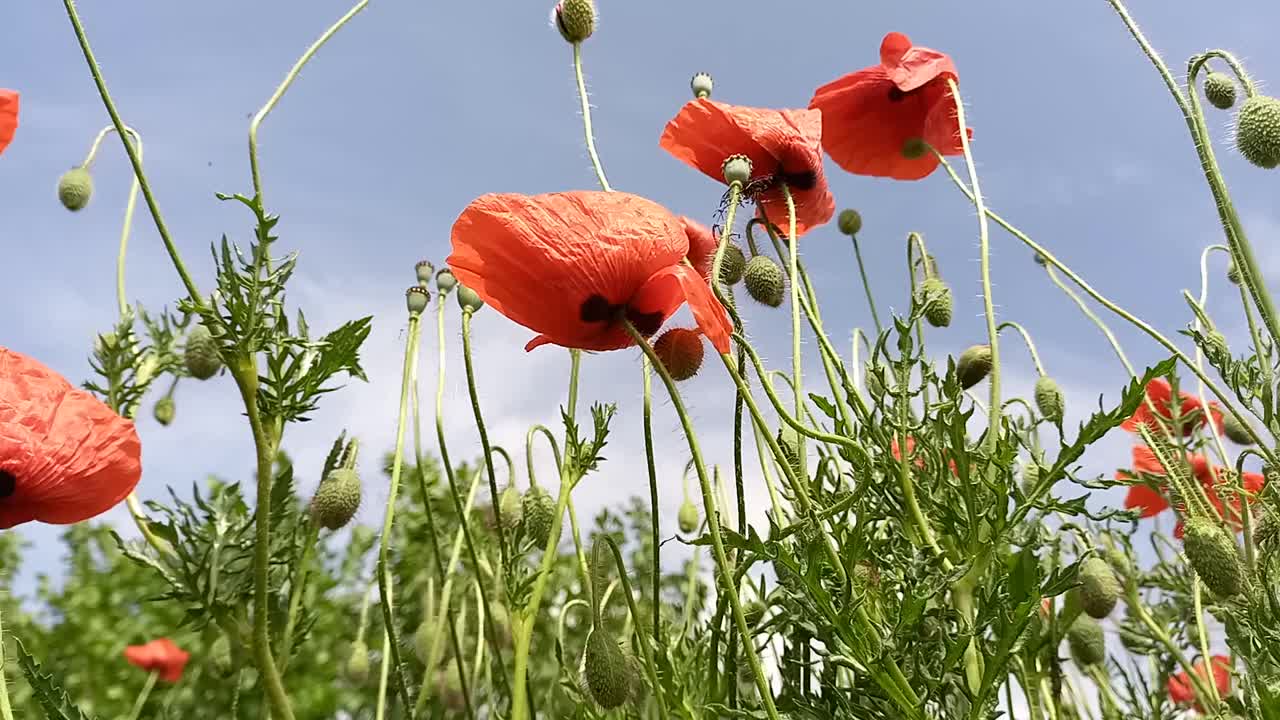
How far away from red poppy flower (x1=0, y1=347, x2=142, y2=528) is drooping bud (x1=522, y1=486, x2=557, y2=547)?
0.70 metres

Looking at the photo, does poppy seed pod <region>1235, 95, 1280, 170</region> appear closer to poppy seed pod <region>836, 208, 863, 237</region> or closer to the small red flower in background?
poppy seed pod <region>836, 208, 863, 237</region>

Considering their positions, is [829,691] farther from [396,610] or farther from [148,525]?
[396,610]

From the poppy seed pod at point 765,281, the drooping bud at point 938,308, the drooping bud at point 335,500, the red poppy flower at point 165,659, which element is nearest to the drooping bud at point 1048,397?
the drooping bud at point 938,308

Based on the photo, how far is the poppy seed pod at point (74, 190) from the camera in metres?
2.38

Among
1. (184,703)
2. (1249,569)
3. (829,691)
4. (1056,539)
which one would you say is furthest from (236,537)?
(184,703)

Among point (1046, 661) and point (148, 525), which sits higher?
point (148, 525)

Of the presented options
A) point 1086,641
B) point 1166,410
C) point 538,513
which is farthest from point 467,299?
point 1166,410

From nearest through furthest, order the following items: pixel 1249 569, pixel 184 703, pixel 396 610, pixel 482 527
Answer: pixel 1249 569
pixel 396 610
pixel 482 527
pixel 184 703

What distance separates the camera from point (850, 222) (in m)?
2.32

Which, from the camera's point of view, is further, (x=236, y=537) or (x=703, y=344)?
(x=236, y=537)

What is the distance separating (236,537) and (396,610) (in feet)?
3.95

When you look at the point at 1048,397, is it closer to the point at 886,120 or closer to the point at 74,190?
the point at 886,120

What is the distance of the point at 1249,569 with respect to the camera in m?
1.75

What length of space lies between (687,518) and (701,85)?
41.7 inches
